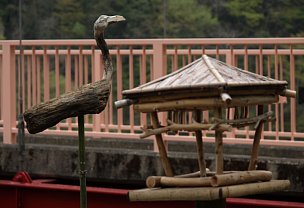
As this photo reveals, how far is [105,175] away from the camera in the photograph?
12.9 meters

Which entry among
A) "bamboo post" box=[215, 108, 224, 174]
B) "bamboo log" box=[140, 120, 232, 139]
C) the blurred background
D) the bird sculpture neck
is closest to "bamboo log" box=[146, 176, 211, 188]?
"bamboo post" box=[215, 108, 224, 174]

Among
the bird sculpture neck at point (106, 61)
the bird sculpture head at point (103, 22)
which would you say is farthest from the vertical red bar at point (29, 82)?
the bird sculpture head at point (103, 22)

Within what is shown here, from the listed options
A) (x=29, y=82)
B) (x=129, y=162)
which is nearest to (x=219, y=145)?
(x=129, y=162)

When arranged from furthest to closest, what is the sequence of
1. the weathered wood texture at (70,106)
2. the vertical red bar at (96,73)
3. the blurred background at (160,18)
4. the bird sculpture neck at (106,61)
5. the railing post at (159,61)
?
the blurred background at (160,18), the vertical red bar at (96,73), the railing post at (159,61), the bird sculpture neck at (106,61), the weathered wood texture at (70,106)

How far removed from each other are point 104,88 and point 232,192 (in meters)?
1.65

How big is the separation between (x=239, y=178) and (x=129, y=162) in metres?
3.50

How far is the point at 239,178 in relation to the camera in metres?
9.24

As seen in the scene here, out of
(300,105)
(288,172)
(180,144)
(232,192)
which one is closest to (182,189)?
(232,192)

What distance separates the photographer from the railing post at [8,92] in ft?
45.9

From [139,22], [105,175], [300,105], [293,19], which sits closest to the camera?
[105,175]

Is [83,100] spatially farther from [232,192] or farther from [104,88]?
[232,192]

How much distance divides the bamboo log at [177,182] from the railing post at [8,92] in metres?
4.88

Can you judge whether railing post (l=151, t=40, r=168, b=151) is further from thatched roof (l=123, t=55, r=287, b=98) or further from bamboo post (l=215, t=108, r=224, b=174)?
bamboo post (l=215, t=108, r=224, b=174)

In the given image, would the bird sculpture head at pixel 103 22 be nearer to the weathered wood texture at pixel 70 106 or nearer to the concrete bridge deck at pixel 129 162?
the weathered wood texture at pixel 70 106
